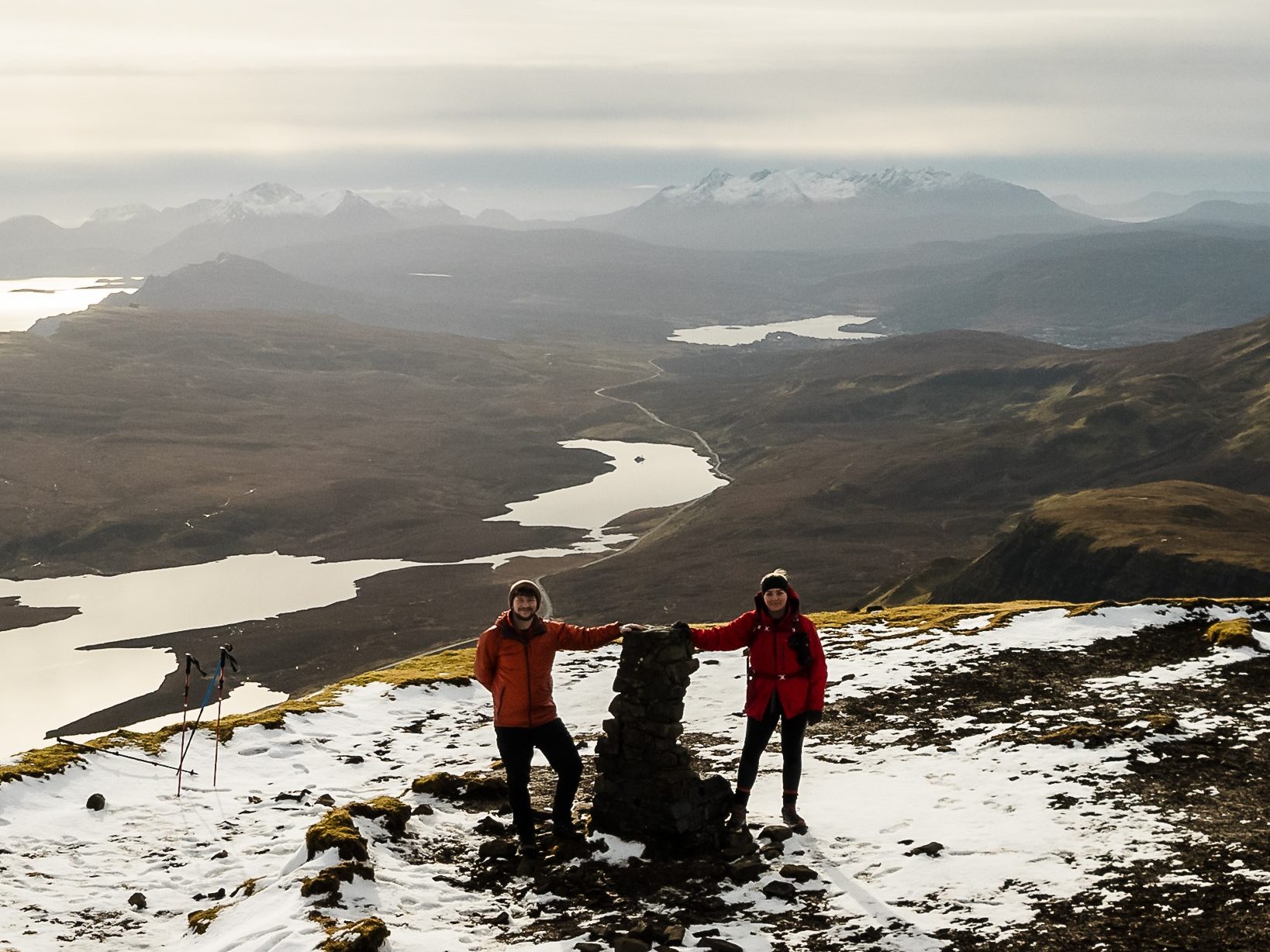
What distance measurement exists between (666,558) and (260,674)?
6826cm

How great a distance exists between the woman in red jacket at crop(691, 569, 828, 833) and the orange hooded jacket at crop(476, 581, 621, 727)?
2661 millimetres

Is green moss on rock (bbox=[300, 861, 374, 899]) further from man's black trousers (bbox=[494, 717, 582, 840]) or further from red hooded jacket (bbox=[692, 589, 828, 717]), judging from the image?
red hooded jacket (bbox=[692, 589, 828, 717])

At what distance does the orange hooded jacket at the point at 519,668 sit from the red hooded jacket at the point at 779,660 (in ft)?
8.23

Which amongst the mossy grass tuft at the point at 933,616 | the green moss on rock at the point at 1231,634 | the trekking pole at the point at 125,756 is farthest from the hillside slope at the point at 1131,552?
the trekking pole at the point at 125,756

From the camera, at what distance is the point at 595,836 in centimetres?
1816

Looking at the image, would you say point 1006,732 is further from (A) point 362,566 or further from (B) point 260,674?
(A) point 362,566

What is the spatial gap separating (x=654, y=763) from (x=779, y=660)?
2527mm

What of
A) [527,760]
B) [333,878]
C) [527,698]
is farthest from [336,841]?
[527,698]

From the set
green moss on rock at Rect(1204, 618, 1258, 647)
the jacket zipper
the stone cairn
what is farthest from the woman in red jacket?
green moss on rock at Rect(1204, 618, 1258, 647)

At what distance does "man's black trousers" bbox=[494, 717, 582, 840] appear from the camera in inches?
694

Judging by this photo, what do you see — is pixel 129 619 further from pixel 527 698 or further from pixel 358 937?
pixel 358 937

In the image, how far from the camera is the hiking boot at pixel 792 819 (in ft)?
60.5

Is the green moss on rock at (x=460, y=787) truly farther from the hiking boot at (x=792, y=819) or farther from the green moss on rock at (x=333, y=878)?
the hiking boot at (x=792, y=819)

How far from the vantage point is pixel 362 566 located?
194750 millimetres
